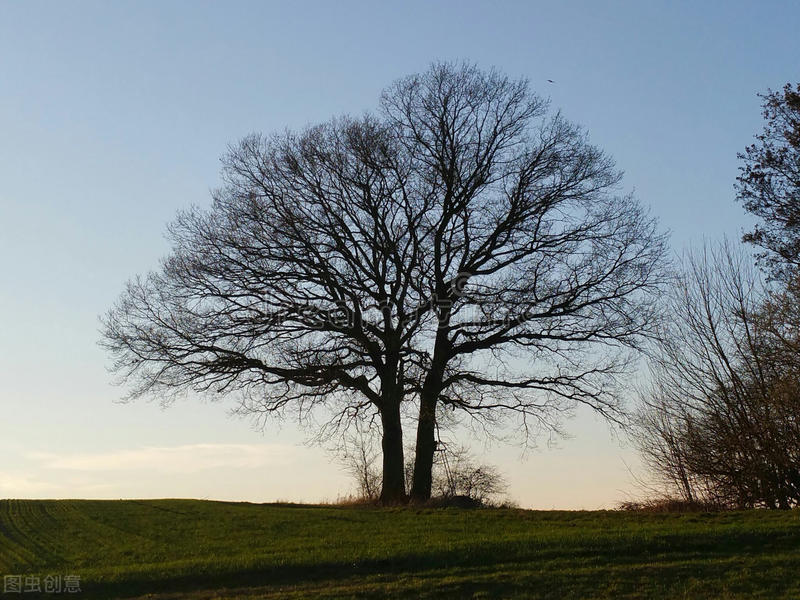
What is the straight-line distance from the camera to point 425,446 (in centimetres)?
2436

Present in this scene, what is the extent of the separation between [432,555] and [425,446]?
899cm

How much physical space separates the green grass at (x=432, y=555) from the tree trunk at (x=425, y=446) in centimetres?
302

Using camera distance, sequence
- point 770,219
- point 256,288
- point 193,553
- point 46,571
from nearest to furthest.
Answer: point 46,571 → point 193,553 → point 770,219 → point 256,288

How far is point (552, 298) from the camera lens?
23953 mm

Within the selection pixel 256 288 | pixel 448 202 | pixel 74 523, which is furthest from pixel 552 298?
pixel 74 523

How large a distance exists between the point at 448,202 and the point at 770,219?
8.63 m

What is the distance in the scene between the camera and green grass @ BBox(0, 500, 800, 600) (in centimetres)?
1345

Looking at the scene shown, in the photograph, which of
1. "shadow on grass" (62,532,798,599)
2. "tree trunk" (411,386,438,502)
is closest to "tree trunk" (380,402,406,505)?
"tree trunk" (411,386,438,502)

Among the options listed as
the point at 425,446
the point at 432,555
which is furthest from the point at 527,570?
the point at 425,446

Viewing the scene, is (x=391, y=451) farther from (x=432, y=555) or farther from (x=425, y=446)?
(x=432, y=555)

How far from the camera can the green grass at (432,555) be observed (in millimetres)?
13445

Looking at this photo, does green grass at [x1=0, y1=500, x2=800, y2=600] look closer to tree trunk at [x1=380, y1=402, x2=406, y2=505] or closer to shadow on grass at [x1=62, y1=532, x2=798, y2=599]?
shadow on grass at [x1=62, y1=532, x2=798, y2=599]

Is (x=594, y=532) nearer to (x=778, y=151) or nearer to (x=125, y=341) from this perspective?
(x=778, y=151)

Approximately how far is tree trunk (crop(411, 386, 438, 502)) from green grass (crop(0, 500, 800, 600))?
3.02 metres
